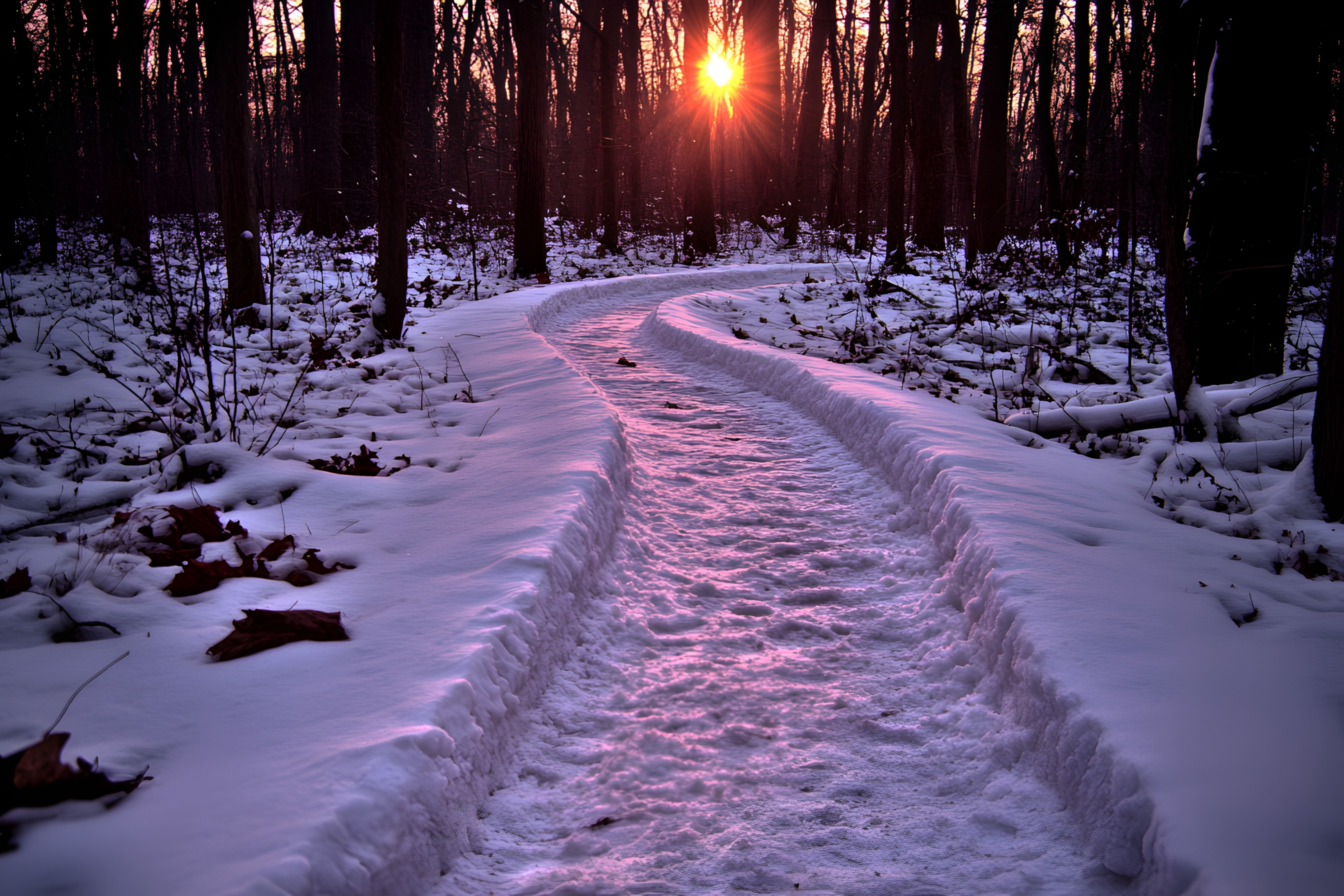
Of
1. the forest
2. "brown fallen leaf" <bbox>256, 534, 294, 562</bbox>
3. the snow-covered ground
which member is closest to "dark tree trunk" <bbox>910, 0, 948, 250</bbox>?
the forest

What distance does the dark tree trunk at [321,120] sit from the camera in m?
17.3

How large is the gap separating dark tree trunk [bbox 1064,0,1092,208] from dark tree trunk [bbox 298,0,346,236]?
48.9ft

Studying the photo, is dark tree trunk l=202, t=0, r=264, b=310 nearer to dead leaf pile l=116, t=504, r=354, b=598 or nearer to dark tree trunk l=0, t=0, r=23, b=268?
dark tree trunk l=0, t=0, r=23, b=268

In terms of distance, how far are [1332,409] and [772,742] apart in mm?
3157

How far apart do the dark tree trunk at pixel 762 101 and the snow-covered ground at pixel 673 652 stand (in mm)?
19767

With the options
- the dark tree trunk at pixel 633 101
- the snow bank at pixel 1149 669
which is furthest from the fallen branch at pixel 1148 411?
the dark tree trunk at pixel 633 101

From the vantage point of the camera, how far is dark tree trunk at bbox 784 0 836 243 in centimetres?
2277

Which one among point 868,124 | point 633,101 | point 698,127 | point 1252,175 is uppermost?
point 633,101

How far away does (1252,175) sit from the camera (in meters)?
4.68

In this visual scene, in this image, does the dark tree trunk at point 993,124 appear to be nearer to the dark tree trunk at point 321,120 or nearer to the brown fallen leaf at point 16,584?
the dark tree trunk at point 321,120

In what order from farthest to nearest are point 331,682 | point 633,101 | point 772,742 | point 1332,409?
point 633,101 < point 1332,409 < point 772,742 < point 331,682

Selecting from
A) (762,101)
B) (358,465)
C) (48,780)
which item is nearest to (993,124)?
(762,101)

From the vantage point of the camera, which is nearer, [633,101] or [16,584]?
[16,584]

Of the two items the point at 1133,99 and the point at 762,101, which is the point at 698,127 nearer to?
the point at 762,101
